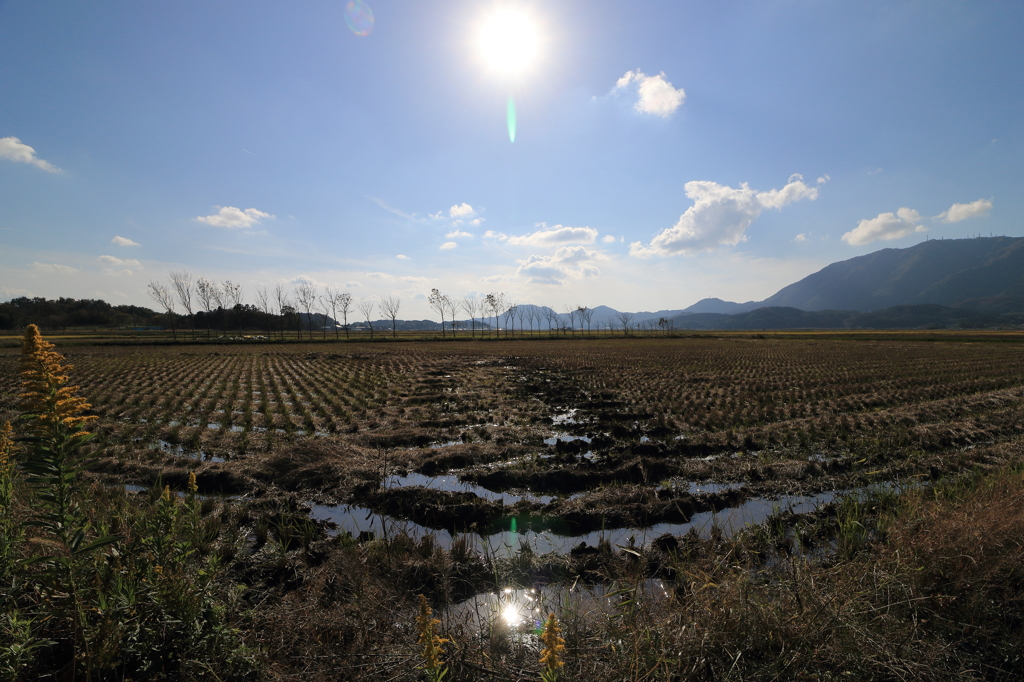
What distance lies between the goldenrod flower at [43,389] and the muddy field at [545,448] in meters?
0.42

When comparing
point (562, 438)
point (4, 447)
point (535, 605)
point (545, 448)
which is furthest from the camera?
point (562, 438)

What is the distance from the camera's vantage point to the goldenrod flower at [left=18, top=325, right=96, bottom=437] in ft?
8.75

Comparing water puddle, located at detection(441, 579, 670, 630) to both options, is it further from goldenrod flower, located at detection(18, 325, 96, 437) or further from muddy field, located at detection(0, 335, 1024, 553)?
goldenrod flower, located at detection(18, 325, 96, 437)

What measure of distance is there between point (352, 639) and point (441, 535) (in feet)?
8.70

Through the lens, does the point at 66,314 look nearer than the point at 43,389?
No

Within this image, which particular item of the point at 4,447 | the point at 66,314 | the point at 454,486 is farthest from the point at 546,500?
the point at 66,314

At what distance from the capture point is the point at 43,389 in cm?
274

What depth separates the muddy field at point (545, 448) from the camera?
693 centimetres

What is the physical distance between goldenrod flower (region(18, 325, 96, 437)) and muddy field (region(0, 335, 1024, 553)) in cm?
42

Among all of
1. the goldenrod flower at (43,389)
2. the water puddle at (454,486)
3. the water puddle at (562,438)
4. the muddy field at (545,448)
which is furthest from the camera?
the water puddle at (562,438)

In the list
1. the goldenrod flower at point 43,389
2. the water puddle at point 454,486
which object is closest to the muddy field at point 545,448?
the water puddle at point 454,486

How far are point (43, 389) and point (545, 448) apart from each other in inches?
368

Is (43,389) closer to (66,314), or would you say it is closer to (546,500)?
(546,500)

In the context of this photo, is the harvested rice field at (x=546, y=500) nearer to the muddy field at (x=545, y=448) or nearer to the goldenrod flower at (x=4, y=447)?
the muddy field at (x=545, y=448)
